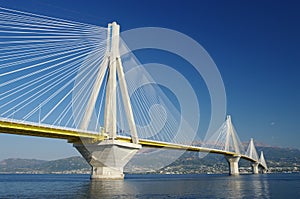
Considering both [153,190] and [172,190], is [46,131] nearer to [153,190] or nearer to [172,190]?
[153,190]

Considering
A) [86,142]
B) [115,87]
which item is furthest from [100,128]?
[115,87]

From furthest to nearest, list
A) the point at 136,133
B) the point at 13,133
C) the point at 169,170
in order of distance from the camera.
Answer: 1. the point at 169,170
2. the point at 136,133
3. the point at 13,133

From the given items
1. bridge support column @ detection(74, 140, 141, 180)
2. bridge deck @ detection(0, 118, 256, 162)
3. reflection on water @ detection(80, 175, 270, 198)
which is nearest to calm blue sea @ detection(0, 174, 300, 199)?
reflection on water @ detection(80, 175, 270, 198)

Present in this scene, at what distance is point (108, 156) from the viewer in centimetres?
4003

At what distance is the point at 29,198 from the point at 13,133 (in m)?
9.65

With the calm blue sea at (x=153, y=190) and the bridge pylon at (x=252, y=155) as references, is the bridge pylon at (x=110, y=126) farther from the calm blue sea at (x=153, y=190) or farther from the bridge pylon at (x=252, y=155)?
the bridge pylon at (x=252, y=155)

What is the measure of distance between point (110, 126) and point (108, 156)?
3.58 metres

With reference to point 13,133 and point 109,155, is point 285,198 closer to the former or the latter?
point 109,155

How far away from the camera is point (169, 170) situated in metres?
170

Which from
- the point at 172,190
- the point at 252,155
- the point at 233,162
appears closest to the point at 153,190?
the point at 172,190

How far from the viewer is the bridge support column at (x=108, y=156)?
38750 millimetres

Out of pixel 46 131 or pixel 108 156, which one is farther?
pixel 108 156

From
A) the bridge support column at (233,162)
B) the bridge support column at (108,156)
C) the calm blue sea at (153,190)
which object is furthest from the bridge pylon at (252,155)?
the bridge support column at (108,156)

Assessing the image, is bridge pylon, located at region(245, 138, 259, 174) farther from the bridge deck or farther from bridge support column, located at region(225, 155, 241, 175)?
the bridge deck
